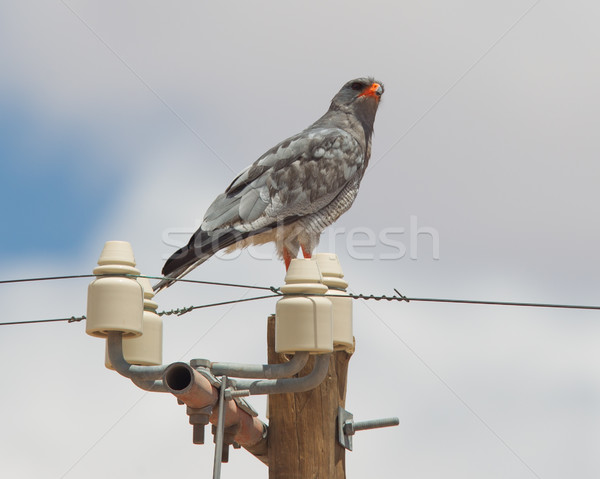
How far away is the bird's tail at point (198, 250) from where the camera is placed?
248 inches

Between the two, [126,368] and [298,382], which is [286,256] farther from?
[126,368]

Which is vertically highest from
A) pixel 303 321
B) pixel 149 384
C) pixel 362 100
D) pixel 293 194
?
pixel 362 100

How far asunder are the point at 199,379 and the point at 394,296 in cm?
134

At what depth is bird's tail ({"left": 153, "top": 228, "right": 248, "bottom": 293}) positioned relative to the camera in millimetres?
Result: 6297

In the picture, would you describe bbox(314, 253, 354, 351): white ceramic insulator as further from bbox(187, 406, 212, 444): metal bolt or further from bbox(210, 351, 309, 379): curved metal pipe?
bbox(187, 406, 212, 444): metal bolt

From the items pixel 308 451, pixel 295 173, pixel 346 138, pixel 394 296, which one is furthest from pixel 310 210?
pixel 308 451

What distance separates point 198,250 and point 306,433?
7.45 ft

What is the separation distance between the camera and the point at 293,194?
7.19 m

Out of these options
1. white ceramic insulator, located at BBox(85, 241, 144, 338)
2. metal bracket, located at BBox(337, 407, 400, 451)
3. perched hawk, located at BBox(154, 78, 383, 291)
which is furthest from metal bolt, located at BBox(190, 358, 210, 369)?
Answer: perched hawk, located at BBox(154, 78, 383, 291)

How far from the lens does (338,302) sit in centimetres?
455

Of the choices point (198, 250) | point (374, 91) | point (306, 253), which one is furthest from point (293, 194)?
point (374, 91)

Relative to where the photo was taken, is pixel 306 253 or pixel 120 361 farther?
pixel 306 253

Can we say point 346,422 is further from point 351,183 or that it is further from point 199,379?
point 351,183

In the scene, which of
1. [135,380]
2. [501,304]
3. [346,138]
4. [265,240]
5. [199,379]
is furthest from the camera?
[346,138]
